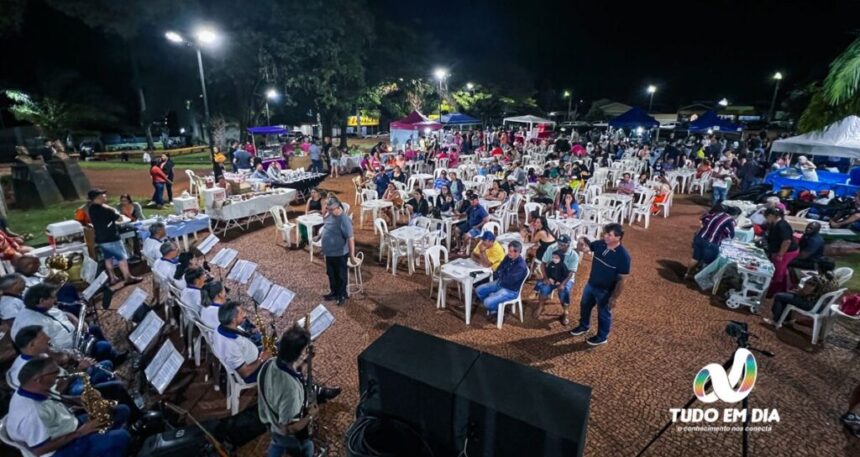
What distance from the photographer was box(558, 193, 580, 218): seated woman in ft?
28.7

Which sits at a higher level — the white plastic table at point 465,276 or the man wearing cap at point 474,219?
the man wearing cap at point 474,219

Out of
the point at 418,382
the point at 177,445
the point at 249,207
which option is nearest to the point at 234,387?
the point at 177,445

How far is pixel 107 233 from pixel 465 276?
6.21m

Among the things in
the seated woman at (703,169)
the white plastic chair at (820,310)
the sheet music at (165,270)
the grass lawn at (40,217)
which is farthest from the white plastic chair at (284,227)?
the seated woman at (703,169)

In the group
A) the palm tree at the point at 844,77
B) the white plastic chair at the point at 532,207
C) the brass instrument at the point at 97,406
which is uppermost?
the palm tree at the point at 844,77

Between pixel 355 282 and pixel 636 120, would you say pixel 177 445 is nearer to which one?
pixel 355 282

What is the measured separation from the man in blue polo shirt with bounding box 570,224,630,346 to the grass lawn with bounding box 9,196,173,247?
36.0 feet

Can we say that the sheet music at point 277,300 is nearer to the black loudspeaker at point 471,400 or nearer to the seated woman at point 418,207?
the black loudspeaker at point 471,400

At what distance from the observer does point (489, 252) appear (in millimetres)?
6328

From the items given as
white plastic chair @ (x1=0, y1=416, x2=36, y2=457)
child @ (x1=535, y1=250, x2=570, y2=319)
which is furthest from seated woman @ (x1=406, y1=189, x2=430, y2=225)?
white plastic chair @ (x1=0, y1=416, x2=36, y2=457)

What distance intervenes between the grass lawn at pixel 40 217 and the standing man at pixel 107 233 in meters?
3.10

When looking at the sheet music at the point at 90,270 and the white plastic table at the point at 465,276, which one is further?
the white plastic table at the point at 465,276

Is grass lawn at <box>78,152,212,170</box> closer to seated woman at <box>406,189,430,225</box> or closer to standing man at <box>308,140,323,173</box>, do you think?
standing man at <box>308,140,323,173</box>

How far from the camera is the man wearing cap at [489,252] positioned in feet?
20.5
